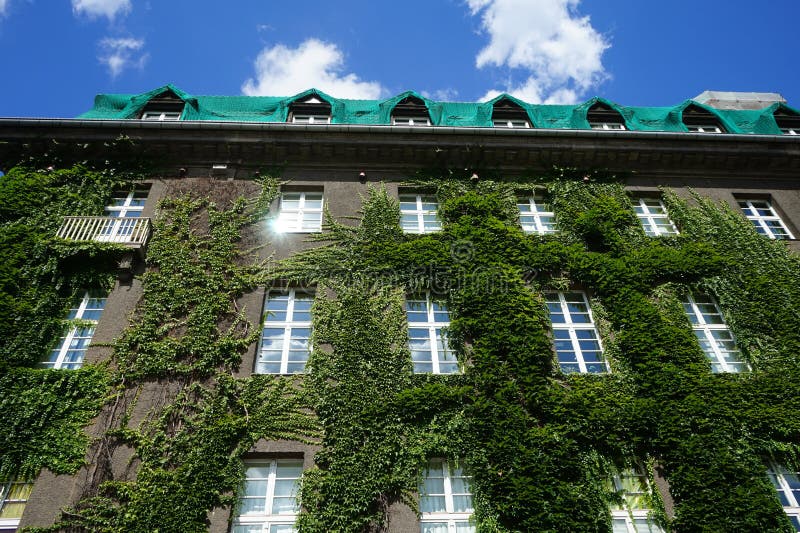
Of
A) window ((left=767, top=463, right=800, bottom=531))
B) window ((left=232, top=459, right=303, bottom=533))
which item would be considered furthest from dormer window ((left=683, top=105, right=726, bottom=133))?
window ((left=232, top=459, right=303, bottom=533))

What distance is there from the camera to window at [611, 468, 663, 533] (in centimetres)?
1072

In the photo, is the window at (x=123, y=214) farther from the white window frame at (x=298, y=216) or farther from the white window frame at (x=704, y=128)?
the white window frame at (x=704, y=128)

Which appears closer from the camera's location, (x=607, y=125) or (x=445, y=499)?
(x=445, y=499)

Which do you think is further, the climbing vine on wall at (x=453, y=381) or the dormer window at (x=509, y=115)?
the dormer window at (x=509, y=115)

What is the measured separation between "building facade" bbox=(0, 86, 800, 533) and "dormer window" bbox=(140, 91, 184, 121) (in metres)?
0.15

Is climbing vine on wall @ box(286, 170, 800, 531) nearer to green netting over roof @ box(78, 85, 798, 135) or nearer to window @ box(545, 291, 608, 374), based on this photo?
window @ box(545, 291, 608, 374)

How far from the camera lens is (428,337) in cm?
1317

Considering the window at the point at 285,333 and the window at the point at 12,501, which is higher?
the window at the point at 285,333

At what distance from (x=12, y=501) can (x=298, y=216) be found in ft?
31.3

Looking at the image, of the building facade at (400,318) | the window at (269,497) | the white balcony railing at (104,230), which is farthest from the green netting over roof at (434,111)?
the window at (269,497)

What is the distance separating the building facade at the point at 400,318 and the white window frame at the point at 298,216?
0.08m

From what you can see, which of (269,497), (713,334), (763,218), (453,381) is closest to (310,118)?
(453,381)

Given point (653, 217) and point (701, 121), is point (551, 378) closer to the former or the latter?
point (653, 217)

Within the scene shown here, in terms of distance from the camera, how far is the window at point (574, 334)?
42.5 feet
